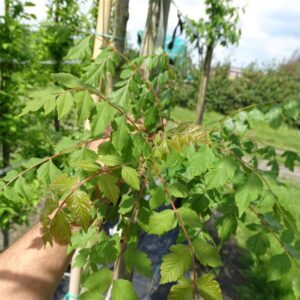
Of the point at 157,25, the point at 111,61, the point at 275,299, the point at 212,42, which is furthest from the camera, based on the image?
the point at 212,42

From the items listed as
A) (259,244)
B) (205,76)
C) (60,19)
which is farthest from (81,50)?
(205,76)

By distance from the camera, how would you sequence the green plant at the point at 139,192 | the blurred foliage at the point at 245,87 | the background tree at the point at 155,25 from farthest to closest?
1. the blurred foliage at the point at 245,87
2. the background tree at the point at 155,25
3. the green plant at the point at 139,192

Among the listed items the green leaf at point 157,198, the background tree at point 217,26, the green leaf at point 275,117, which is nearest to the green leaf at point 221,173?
the green leaf at point 157,198

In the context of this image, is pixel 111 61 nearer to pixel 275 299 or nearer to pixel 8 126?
pixel 8 126

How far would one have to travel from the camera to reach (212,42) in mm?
6352

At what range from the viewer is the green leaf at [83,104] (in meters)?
0.92

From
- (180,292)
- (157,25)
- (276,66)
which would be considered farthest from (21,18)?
(276,66)

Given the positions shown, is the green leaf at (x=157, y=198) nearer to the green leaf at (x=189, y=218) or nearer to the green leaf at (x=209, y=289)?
the green leaf at (x=189, y=218)

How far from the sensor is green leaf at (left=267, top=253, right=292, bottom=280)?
3.48 ft

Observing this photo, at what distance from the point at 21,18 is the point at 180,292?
282cm

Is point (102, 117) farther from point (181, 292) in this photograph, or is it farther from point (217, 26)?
point (217, 26)

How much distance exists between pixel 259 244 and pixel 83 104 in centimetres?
76

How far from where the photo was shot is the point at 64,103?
92 cm

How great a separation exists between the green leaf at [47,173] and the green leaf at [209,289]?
1.99 ft
